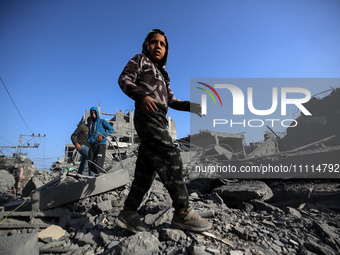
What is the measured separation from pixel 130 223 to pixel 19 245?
901mm

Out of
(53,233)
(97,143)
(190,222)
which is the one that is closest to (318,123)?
(97,143)

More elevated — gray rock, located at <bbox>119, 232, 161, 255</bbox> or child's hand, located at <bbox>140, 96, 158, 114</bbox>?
child's hand, located at <bbox>140, 96, 158, 114</bbox>

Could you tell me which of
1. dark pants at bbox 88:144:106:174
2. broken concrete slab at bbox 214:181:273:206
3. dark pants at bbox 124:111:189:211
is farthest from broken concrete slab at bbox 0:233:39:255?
broken concrete slab at bbox 214:181:273:206

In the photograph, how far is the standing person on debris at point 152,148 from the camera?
1.57 m

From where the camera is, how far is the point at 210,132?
13.7m

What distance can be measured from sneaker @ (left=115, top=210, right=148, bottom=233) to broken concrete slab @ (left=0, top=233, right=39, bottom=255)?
76 centimetres

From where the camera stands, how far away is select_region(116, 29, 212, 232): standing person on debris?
61.9 inches

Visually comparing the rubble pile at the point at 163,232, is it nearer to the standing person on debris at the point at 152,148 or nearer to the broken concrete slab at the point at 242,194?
the standing person on debris at the point at 152,148

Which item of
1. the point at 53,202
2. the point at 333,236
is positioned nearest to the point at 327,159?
the point at 333,236

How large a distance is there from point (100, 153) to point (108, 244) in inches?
109

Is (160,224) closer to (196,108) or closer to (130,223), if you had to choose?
(130,223)

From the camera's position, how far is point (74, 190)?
264cm

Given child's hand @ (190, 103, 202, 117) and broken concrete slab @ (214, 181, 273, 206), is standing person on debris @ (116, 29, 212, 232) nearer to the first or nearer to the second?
child's hand @ (190, 103, 202, 117)

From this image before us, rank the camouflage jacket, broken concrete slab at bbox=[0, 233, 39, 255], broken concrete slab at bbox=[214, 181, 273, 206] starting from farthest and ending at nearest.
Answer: broken concrete slab at bbox=[214, 181, 273, 206] → the camouflage jacket → broken concrete slab at bbox=[0, 233, 39, 255]
